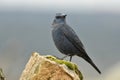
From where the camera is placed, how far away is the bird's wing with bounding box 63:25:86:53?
13336mm

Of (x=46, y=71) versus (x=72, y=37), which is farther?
(x=72, y=37)

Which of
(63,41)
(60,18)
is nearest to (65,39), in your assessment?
(63,41)

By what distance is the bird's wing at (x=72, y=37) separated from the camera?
1334 centimetres

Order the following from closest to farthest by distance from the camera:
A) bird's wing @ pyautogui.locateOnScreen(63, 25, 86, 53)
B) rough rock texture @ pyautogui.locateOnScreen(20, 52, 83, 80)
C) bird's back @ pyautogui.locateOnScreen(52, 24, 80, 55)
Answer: rough rock texture @ pyautogui.locateOnScreen(20, 52, 83, 80), bird's wing @ pyautogui.locateOnScreen(63, 25, 86, 53), bird's back @ pyautogui.locateOnScreen(52, 24, 80, 55)

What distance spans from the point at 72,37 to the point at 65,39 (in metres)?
0.28

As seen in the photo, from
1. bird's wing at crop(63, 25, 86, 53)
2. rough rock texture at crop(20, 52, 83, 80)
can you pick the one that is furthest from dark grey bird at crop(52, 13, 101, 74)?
rough rock texture at crop(20, 52, 83, 80)

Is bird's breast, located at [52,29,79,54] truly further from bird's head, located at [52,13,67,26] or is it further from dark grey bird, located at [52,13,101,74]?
bird's head, located at [52,13,67,26]

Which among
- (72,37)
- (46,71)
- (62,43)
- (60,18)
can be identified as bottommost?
(62,43)

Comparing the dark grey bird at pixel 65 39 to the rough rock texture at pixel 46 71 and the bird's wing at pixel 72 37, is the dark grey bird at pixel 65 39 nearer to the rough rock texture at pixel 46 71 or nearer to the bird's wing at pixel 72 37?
the bird's wing at pixel 72 37

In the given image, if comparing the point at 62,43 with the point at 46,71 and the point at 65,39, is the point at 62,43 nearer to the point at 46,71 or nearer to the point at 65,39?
the point at 65,39

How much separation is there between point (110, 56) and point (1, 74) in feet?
209

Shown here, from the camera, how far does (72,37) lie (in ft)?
44.1

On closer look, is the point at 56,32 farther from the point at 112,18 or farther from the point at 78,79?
the point at 112,18

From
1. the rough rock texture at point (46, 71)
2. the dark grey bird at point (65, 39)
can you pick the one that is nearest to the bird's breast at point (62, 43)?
the dark grey bird at point (65, 39)
